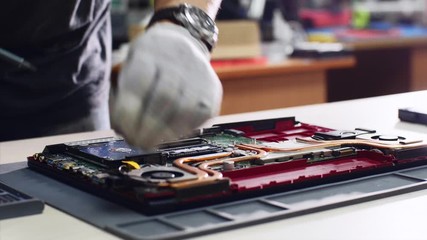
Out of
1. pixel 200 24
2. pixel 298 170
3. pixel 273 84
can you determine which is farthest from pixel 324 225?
pixel 273 84

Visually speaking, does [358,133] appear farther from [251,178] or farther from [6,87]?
[6,87]

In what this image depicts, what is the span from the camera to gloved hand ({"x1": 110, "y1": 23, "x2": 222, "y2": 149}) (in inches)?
27.3

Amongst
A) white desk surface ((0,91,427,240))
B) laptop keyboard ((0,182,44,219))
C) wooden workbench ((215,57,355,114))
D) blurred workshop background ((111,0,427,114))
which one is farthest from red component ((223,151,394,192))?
wooden workbench ((215,57,355,114))

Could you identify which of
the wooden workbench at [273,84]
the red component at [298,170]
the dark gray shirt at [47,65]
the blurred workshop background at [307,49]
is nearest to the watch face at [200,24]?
the red component at [298,170]

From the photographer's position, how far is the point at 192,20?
0.81 meters

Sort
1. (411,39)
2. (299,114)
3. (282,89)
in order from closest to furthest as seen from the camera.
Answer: (299,114)
(282,89)
(411,39)

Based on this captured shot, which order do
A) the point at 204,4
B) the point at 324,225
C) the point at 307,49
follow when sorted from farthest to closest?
the point at 307,49 < the point at 204,4 < the point at 324,225

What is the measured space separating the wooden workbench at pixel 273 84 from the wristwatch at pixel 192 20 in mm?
1526

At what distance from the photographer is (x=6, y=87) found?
1348mm

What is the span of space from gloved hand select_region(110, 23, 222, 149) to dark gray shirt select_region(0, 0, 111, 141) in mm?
644

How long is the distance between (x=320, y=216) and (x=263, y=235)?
0.26 feet

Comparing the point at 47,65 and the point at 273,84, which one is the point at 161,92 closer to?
the point at 47,65

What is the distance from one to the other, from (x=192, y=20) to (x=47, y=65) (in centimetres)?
62

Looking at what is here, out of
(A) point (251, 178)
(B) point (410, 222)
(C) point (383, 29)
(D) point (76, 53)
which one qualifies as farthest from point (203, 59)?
(C) point (383, 29)
